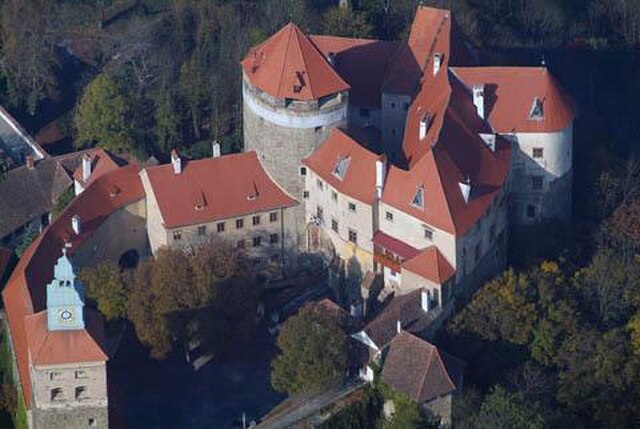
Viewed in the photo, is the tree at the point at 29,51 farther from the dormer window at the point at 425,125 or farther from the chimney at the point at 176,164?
the dormer window at the point at 425,125

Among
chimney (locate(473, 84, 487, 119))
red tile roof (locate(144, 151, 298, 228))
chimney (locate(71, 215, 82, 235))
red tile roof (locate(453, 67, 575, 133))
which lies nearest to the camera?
→ chimney (locate(71, 215, 82, 235))

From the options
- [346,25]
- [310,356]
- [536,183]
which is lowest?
[310,356]

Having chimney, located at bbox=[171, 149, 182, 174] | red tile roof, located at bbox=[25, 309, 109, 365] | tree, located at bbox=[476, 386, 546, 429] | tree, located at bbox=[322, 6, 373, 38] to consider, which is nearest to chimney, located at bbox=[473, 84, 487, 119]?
chimney, located at bbox=[171, 149, 182, 174]

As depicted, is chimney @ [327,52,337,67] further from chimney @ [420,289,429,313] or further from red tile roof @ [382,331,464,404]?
red tile roof @ [382,331,464,404]

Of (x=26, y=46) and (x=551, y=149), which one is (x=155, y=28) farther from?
(x=551, y=149)

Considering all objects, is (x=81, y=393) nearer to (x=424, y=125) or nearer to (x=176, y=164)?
(x=176, y=164)

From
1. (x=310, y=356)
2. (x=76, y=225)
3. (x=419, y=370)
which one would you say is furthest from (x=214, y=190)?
(x=419, y=370)
